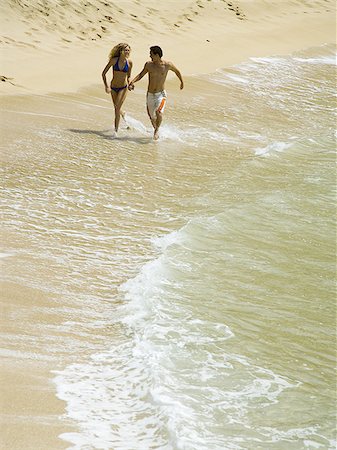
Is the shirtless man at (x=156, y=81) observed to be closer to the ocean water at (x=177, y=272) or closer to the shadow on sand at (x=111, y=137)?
the shadow on sand at (x=111, y=137)

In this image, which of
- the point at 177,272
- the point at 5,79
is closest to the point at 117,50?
the point at 5,79

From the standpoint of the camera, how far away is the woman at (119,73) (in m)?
12.0

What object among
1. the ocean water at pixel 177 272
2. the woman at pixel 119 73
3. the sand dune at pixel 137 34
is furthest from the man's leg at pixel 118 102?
the sand dune at pixel 137 34

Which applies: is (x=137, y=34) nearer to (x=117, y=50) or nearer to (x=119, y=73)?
(x=119, y=73)

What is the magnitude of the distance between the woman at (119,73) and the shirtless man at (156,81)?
0.57 feet

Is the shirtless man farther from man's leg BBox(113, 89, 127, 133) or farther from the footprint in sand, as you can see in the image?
the footprint in sand

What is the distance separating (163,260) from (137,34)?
39.8 ft

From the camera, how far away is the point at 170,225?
886cm

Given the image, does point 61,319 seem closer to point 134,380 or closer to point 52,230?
point 134,380

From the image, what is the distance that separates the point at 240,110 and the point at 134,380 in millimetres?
10203

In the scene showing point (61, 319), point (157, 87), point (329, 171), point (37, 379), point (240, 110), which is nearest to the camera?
point (37, 379)

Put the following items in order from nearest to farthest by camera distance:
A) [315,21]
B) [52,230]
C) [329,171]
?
[52,230] → [329,171] → [315,21]

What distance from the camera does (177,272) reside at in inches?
294

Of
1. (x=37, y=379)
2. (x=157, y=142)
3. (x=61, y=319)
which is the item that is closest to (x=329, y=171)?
(x=157, y=142)
